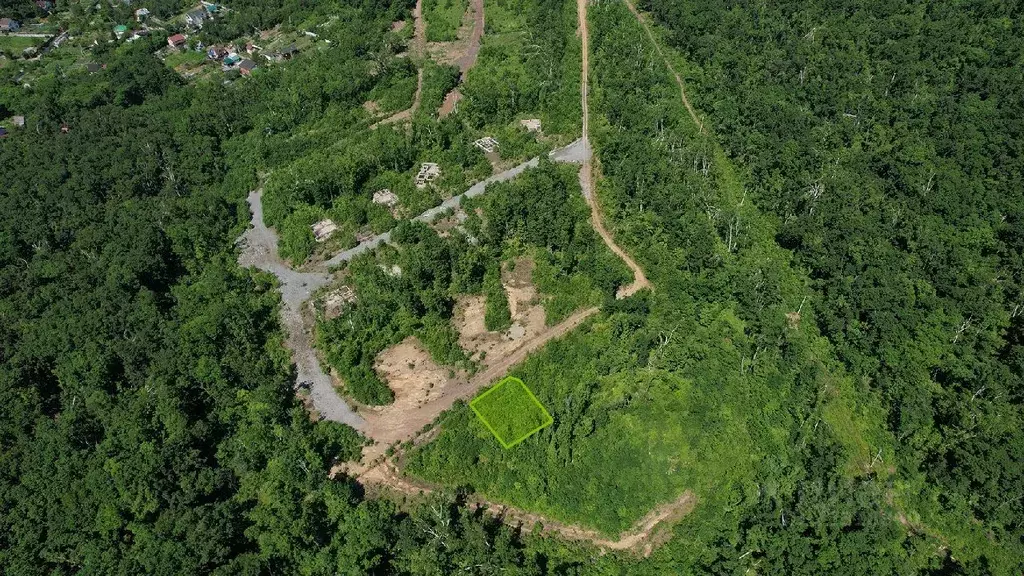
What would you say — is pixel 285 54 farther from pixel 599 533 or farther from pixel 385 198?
pixel 599 533

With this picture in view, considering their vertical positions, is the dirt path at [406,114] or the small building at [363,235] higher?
the dirt path at [406,114]

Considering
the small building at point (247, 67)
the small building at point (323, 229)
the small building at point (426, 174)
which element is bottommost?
the small building at point (323, 229)

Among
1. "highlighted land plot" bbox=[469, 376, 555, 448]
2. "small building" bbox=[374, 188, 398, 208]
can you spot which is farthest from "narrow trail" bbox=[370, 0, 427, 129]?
"highlighted land plot" bbox=[469, 376, 555, 448]

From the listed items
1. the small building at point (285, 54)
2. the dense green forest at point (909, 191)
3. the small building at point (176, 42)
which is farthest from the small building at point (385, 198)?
the small building at point (176, 42)

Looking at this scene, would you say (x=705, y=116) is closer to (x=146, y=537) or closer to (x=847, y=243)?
(x=847, y=243)

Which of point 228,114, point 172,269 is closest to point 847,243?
point 172,269

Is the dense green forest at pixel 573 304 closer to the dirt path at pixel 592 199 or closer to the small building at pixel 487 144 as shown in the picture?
the dirt path at pixel 592 199

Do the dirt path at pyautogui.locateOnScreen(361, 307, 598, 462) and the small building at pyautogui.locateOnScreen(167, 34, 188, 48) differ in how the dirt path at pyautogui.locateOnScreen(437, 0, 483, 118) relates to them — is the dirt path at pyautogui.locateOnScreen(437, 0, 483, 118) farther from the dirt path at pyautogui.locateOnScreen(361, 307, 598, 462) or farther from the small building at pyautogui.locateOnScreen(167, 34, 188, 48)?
the small building at pyautogui.locateOnScreen(167, 34, 188, 48)
